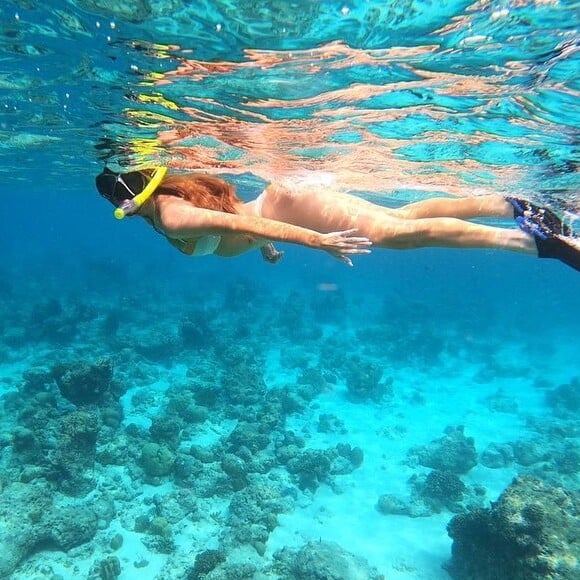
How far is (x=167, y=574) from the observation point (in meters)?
8.26

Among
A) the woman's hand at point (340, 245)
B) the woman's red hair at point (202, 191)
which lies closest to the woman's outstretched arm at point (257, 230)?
the woman's hand at point (340, 245)

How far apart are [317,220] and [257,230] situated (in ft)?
5.51

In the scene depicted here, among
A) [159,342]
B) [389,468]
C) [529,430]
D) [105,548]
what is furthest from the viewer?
[159,342]

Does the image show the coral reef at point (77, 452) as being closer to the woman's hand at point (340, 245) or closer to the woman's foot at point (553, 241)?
the woman's hand at point (340, 245)

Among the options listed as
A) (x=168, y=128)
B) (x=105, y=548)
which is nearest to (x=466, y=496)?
(x=105, y=548)

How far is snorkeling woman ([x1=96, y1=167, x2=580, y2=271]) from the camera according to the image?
3764 millimetres

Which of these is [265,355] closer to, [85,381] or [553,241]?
[85,381]

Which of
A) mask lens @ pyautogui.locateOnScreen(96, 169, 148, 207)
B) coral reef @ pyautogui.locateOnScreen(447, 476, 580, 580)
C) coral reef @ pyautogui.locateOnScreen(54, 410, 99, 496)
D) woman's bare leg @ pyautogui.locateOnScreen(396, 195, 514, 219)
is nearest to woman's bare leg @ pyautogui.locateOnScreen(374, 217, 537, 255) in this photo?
woman's bare leg @ pyautogui.locateOnScreen(396, 195, 514, 219)

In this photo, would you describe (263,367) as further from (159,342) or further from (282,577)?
(282,577)

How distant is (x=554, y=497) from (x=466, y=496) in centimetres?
455

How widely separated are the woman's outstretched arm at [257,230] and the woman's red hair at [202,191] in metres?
0.53

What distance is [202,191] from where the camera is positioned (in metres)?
4.90

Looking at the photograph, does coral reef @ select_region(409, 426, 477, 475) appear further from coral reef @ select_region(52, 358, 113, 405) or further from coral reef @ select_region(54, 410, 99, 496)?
coral reef @ select_region(52, 358, 113, 405)

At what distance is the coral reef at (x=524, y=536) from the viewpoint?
704 cm
